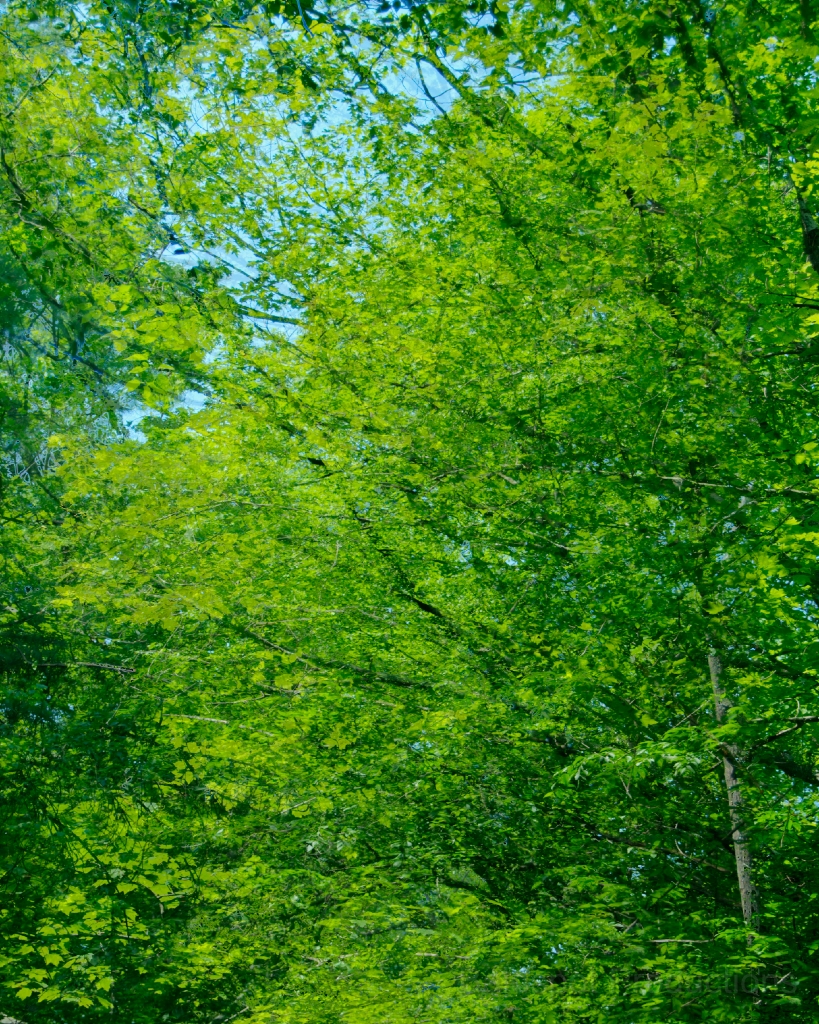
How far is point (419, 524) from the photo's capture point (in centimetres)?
1016

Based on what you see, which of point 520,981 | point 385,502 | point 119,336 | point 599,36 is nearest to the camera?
point 599,36

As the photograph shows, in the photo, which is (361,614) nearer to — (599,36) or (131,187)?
(131,187)

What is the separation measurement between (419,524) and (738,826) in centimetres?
426

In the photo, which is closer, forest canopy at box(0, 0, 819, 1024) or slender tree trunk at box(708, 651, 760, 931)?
forest canopy at box(0, 0, 819, 1024)

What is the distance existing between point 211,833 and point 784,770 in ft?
17.1

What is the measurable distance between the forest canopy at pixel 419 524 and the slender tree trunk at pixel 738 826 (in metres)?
0.05

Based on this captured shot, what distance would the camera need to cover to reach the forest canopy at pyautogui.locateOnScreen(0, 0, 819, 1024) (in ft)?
22.2

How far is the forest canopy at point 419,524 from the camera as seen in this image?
6.78m

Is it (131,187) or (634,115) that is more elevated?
(131,187)

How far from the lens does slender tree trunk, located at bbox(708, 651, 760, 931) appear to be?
7401 millimetres

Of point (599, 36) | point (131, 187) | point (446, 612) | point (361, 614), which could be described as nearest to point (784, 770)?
point (446, 612)

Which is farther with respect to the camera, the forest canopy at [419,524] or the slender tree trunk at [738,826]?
the slender tree trunk at [738,826]

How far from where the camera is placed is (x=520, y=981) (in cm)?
764

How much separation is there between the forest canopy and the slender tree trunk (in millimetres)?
45
